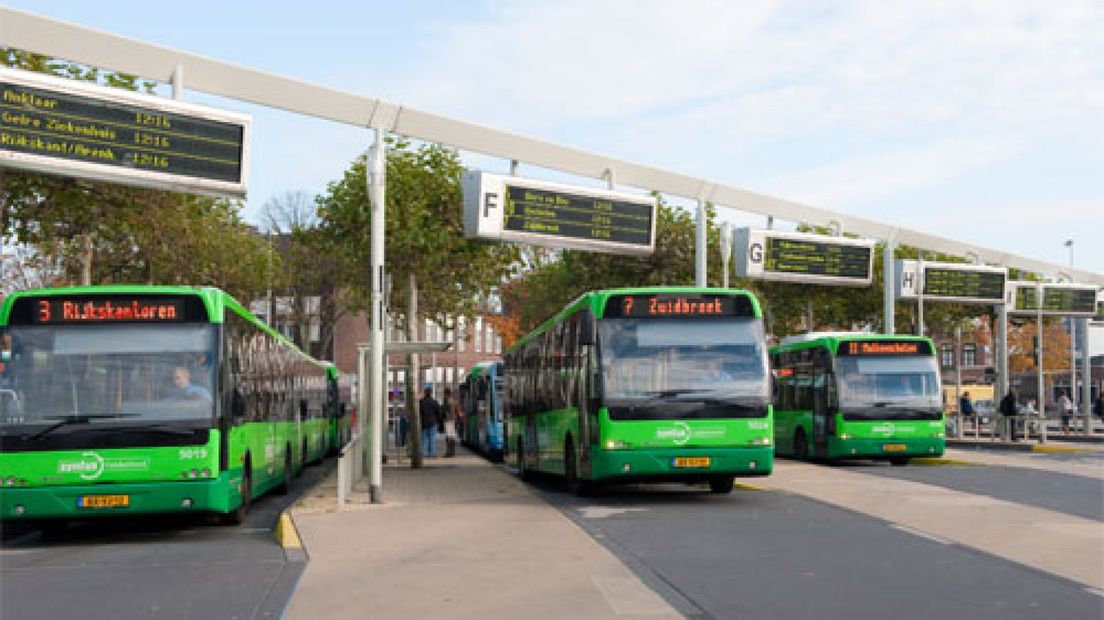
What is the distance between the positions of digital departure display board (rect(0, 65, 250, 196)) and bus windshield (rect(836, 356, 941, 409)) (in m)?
15.9

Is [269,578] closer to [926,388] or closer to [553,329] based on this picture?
[553,329]

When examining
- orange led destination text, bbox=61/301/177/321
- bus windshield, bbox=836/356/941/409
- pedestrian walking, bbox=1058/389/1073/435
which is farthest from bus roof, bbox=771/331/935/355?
pedestrian walking, bbox=1058/389/1073/435

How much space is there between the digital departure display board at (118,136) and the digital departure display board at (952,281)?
22632 millimetres

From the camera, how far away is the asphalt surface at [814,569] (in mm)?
Result: 9273

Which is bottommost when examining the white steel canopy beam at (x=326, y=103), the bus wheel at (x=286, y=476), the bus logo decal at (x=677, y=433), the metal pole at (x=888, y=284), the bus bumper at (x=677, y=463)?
the bus wheel at (x=286, y=476)

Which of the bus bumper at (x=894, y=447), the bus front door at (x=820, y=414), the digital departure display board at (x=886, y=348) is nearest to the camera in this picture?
the bus bumper at (x=894, y=447)

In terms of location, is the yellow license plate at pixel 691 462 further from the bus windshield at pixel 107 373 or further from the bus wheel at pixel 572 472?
the bus windshield at pixel 107 373

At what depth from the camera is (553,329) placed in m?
22.9

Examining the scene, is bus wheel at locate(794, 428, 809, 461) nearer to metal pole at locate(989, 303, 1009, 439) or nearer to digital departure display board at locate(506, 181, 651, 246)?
digital departure display board at locate(506, 181, 651, 246)

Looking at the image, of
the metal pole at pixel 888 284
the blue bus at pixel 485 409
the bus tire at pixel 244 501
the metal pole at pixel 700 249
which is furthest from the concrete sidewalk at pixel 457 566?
the blue bus at pixel 485 409

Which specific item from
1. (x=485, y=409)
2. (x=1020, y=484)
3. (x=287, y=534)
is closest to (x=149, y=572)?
(x=287, y=534)

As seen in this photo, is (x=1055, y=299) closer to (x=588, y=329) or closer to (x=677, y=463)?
(x=677, y=463)

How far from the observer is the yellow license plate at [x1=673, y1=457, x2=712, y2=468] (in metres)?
17.9

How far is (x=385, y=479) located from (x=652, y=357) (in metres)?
8.90
